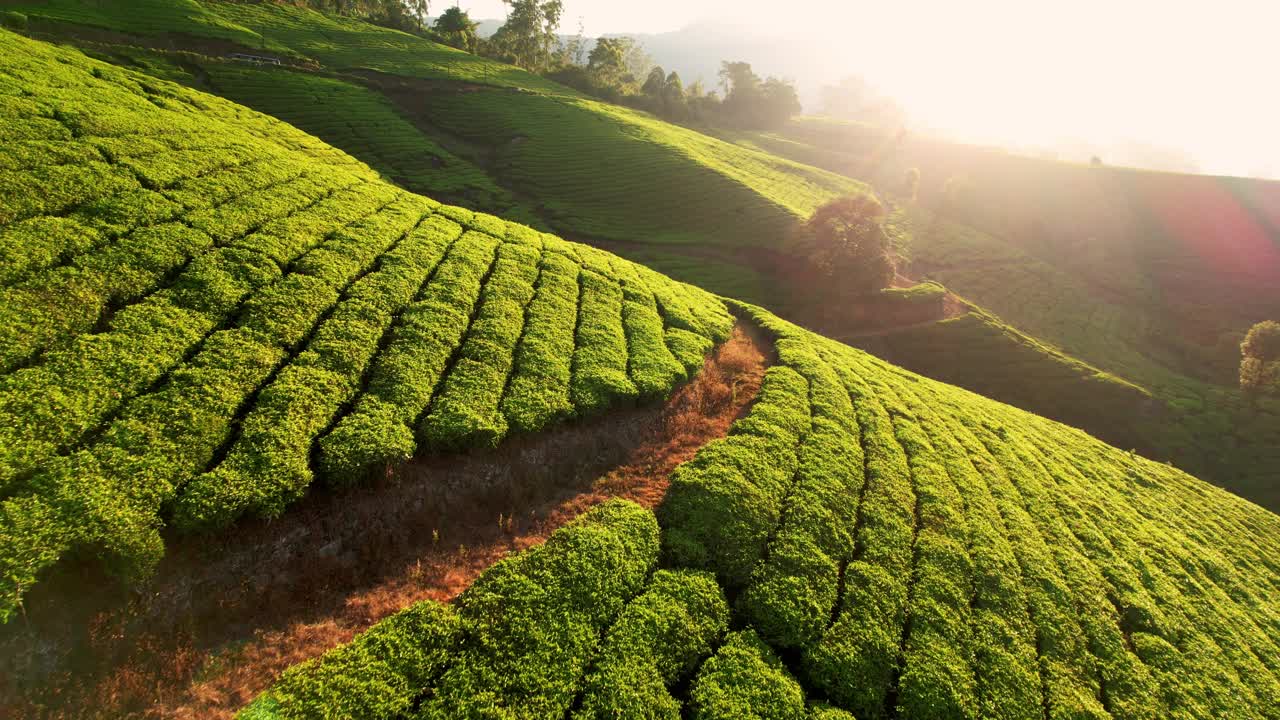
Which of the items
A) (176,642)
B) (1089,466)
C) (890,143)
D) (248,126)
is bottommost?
(176,642)

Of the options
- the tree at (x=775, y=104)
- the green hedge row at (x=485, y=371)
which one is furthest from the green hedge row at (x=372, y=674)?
the tree at (x=775, y=104)

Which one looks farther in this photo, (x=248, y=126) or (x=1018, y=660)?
(x=248, y=126)

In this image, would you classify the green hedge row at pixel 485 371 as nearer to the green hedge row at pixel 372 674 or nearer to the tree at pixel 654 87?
the green hedge row at pixel 372 674

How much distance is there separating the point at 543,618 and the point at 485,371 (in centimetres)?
800

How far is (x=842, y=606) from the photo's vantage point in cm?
1178

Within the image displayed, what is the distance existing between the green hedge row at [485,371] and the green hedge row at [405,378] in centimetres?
43

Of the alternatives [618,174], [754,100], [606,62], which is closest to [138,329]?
[618,174]

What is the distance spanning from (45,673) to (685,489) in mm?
12565

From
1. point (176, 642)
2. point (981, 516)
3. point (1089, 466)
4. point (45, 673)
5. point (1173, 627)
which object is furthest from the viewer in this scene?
point (1089, 466)

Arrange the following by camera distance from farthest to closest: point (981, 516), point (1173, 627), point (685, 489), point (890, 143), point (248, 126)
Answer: point (890, 143), point (248, 126), point (981, 516), point (1173, 627), point (685, 489)

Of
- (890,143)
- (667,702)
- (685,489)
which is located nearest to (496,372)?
(685,489)

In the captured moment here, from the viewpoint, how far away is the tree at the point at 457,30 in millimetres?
91625

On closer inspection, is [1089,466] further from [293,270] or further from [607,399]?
[293,270]

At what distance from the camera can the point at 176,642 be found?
8.74 metres
